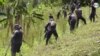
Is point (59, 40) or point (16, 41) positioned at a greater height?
point (16, 41)

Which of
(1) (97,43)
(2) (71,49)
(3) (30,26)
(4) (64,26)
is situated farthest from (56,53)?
(3) (30,26)

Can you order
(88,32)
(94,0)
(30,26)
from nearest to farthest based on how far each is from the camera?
1. (88,32)
2. (94,0)
3. (30,26)

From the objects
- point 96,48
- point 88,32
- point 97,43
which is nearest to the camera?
point 96,48

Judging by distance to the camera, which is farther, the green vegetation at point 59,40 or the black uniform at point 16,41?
the black uniform at point 16,41

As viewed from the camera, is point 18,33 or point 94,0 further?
point 94,0

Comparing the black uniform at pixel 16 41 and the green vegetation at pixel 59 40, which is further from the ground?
the black uniform at pixel 16 41

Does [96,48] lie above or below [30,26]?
above

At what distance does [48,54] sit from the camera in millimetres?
16422

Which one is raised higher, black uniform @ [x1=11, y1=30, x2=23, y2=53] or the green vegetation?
black uniform @ [x1=11, y1=30, x2=23, y2=53]

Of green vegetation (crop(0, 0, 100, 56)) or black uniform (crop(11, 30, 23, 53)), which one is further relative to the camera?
black uniform (crop(11, 30, 23, 53))

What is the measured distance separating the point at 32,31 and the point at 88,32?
36.1ft

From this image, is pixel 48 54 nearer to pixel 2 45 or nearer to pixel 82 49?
pixel 82 49

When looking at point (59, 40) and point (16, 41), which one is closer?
point (16, 41)

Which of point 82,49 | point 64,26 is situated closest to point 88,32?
point 82,49
